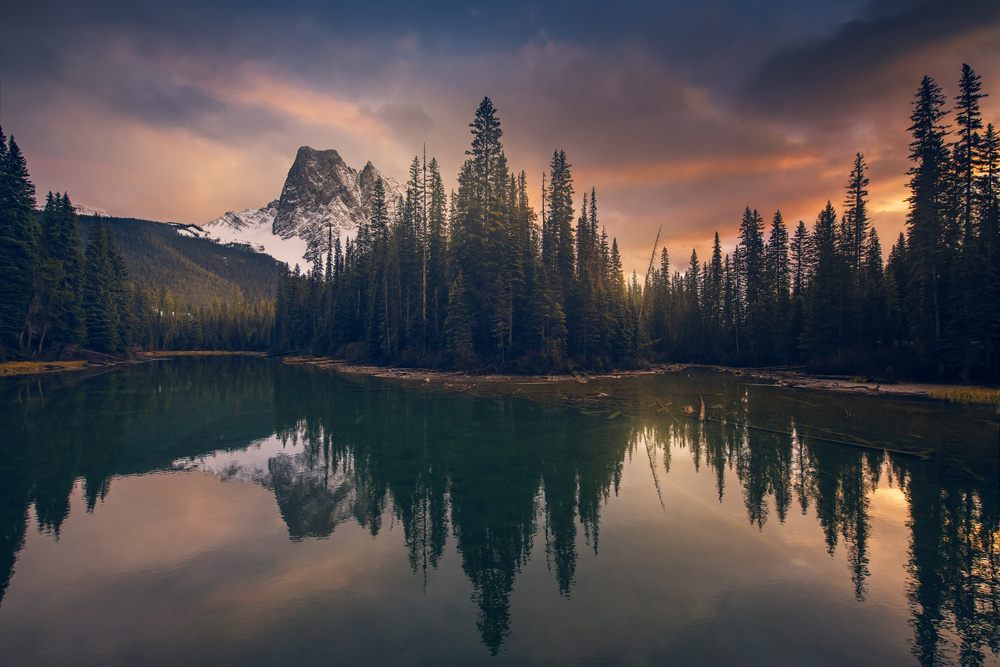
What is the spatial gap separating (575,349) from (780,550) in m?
45.8

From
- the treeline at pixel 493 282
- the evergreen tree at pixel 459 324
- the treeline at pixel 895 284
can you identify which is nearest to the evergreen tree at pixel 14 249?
the treeline at pixel 493 282

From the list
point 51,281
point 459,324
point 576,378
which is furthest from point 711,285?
point 51,281

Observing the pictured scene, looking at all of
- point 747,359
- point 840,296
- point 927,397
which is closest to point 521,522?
point 927,397

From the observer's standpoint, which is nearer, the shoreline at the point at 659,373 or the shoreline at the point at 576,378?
the shoreline at the point at 576,378

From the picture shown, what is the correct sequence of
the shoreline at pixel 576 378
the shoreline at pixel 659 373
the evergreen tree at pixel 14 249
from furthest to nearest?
1. the evergreen tree at pixel 14 249
2. the shoreline at pixel 659 373
3. the shoreline at pixel 576 378

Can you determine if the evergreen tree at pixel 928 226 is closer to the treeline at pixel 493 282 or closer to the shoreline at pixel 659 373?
the shoreline at pixel 659 373

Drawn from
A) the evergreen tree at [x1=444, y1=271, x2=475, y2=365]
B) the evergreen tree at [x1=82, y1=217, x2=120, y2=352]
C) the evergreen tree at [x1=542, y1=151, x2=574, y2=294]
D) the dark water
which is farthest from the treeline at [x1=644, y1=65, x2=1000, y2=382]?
the evergreen tree at [x1=82, y1=217, x2=120, y2=352]

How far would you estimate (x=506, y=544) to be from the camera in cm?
1055

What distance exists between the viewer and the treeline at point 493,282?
5222 centimetres

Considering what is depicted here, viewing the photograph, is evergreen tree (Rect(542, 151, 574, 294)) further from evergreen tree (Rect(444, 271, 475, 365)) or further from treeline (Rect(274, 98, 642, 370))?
evergreen tree (Rect(444, 271, 475, 365))

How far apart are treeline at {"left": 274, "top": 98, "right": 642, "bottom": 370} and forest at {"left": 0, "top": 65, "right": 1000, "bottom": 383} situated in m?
0.24

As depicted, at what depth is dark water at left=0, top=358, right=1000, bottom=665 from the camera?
23.0 feet

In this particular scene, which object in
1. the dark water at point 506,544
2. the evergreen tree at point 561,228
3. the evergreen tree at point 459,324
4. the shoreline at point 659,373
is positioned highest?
the evergreen tree at point 561,228

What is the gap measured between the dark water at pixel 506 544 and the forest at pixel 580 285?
19.1 m
